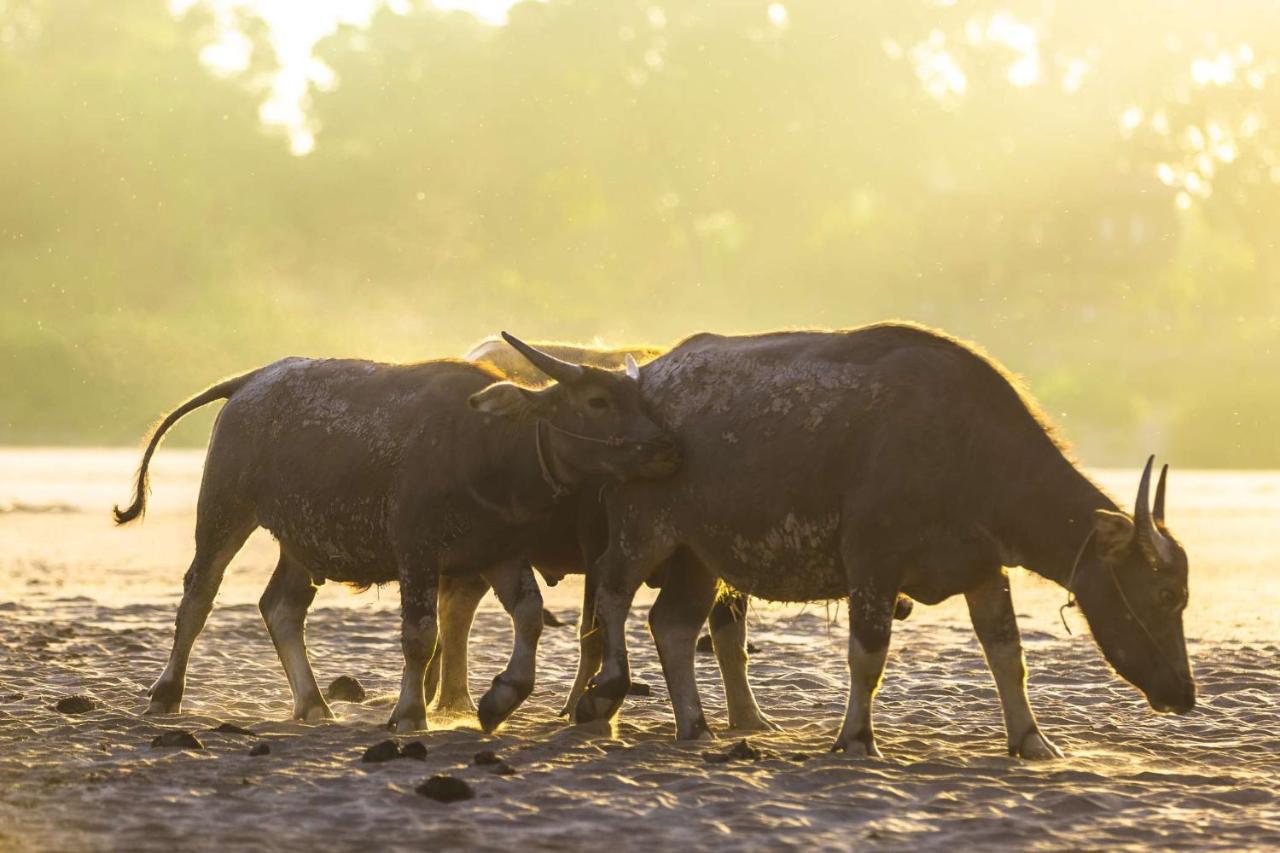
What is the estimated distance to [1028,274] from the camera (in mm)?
60000

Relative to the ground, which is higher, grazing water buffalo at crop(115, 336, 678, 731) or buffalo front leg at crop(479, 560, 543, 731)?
grazing water buffalo at crop(115, 336, 678, 731)

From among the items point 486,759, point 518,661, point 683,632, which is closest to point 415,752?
point 486,759

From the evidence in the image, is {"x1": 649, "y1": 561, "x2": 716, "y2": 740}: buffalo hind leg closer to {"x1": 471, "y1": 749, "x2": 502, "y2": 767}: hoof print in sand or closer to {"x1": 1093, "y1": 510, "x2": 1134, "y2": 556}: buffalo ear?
{"x1": 471, "y1": 749, "x2": 502, "y2": 767}: hoof print in sand

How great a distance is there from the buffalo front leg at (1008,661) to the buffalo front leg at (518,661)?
82.4 inches

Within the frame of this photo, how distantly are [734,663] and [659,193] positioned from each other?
51442 millimetres

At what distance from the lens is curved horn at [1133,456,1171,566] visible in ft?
29.8

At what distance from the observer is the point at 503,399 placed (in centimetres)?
1013

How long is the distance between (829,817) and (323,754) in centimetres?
252

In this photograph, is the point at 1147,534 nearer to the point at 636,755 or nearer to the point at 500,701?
the point at 636,755

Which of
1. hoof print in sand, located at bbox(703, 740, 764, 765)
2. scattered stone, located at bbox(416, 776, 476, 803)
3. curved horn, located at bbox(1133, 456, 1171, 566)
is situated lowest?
scattered stone, located at bbox(416, 776, 476, 803)

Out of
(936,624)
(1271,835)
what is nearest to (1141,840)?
(1271,835)

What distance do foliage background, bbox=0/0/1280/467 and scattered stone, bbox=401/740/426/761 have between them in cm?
4857

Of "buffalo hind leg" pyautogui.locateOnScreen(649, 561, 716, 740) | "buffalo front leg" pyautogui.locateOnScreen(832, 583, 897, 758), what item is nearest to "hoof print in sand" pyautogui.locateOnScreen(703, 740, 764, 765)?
"buffalo front leg" pyautogui.locateOnScreen(832, 583, 897, 758)

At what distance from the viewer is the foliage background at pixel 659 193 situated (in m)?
59.6
